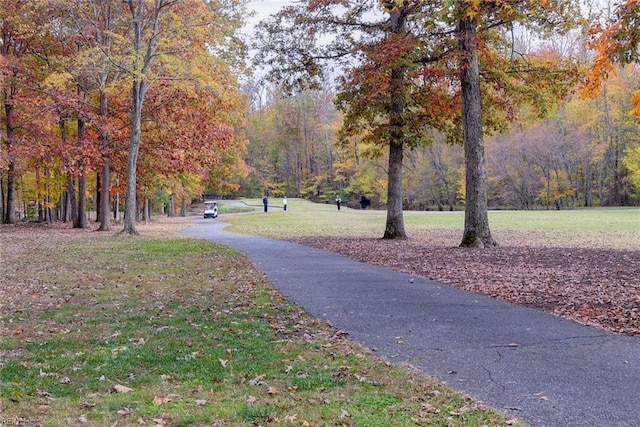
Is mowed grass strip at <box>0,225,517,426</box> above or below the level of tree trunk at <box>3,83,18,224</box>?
below

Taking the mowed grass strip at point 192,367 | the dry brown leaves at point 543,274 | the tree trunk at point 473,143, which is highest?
the tree trunk at point 473,143

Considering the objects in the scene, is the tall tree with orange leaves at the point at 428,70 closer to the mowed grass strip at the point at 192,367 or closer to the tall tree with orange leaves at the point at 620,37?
the tall tree with orange leaves at the point at 620,37

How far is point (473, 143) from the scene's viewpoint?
13812 millimetres

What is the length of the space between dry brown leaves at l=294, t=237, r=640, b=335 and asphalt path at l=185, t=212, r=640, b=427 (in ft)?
1.60

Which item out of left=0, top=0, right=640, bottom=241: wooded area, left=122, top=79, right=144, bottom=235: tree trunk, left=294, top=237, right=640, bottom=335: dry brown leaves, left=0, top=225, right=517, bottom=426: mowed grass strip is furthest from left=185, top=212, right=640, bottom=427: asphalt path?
left=122, top=79, right=144, bottom=235: tree trunk

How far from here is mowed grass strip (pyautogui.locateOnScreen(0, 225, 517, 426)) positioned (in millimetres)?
3775

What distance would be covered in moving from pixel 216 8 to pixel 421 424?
781 inches

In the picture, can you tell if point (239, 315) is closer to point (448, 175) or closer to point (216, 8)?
point (216, 8)

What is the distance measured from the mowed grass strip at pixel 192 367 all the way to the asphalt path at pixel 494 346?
314 millimetres

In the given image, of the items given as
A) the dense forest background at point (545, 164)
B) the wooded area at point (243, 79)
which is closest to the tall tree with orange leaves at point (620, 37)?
the wooded area at point (243, 79)

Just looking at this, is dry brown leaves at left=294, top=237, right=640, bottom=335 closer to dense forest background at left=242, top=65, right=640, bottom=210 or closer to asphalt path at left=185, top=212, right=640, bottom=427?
asphalt path at left=185, top=212, right=640, bottom=427

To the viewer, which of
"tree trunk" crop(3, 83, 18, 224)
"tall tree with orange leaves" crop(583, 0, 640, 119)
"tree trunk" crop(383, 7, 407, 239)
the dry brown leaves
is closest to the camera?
the dry brown leaves

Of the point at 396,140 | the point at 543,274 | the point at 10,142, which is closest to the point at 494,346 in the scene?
the point at 543,274

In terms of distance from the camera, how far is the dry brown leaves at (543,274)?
22.7ft
